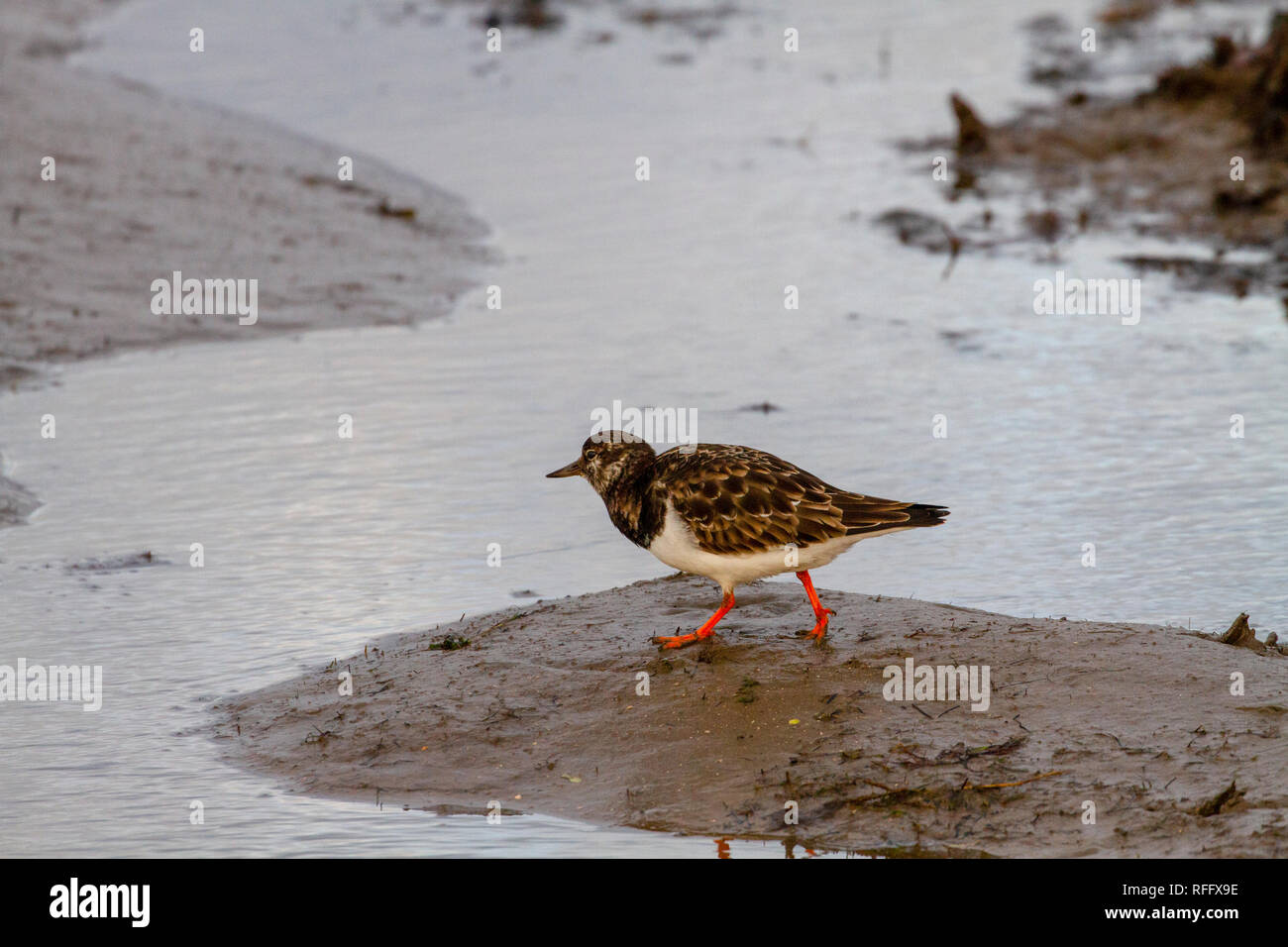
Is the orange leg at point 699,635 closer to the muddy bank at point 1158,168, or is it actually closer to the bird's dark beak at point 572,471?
the bird's dark beak at point 572,471

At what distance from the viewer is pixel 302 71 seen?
26.2m

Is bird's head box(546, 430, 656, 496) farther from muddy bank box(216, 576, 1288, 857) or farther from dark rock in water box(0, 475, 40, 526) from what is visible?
dark rock in water box(0, 475, 40, 526)

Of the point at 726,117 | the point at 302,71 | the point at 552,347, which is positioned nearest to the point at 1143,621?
the point at 552,347

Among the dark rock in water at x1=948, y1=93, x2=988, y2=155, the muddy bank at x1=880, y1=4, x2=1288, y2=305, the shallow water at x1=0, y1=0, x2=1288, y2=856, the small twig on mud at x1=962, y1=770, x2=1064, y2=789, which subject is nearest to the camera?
the small twig on mud at x1=962, y1=770, x2=1064, y2=789

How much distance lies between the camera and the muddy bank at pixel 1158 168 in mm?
17641

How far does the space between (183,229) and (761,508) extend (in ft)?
33.3

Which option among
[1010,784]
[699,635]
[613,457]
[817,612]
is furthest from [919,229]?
[1010,784]

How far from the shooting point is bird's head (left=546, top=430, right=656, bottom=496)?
898 centimetres

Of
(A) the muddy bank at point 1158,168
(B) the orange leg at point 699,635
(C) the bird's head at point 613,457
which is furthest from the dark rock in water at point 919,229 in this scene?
(B) the orange leg at point 699,635

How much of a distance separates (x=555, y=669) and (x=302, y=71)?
64.3 ft

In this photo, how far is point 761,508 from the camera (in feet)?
27.7

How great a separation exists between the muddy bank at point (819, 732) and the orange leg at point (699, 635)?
2.6 inches

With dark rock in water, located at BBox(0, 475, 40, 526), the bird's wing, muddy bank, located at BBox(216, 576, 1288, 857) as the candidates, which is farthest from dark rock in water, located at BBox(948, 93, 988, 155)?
the bird's wing

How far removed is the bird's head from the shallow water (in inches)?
53.5
